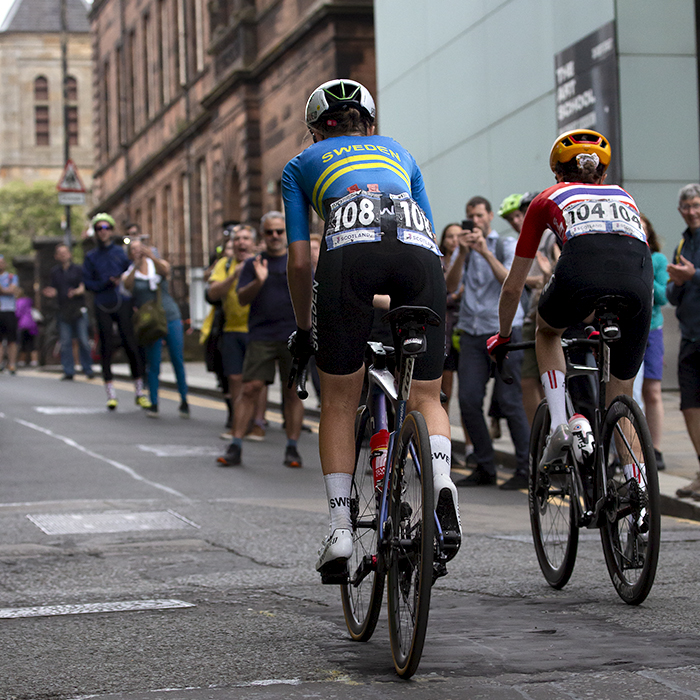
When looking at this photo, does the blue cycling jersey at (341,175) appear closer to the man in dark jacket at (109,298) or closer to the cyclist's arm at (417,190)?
the cyclist's arm at (417,190)

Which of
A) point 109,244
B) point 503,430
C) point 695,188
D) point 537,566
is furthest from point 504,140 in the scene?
point 537,566

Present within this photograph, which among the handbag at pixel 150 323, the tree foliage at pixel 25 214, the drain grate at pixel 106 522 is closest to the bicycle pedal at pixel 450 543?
the drain grate at pixel 106 522

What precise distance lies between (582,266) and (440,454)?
1.41 meters

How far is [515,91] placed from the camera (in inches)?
748

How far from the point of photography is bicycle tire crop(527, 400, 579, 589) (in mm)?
5691

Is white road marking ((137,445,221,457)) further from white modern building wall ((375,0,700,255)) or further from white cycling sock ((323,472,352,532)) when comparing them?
white cycling sock ((323,472,352,532))

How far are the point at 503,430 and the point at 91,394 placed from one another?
7.78 m

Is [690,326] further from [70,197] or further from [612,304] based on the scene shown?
[70,197]

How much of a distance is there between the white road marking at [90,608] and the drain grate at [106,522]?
2266 mm

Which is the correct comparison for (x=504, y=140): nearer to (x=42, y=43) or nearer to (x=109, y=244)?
(x=109, y=244)

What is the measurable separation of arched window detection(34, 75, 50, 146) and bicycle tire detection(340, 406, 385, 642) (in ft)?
326

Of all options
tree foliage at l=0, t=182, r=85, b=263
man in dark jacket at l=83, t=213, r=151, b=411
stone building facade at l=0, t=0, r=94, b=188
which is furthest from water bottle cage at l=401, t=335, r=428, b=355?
stone building facade at l=0, t=0, r=94, b=188

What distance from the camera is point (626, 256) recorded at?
17.8 ft

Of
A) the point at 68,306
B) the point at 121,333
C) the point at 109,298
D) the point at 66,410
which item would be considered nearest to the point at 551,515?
the point at 121,333
